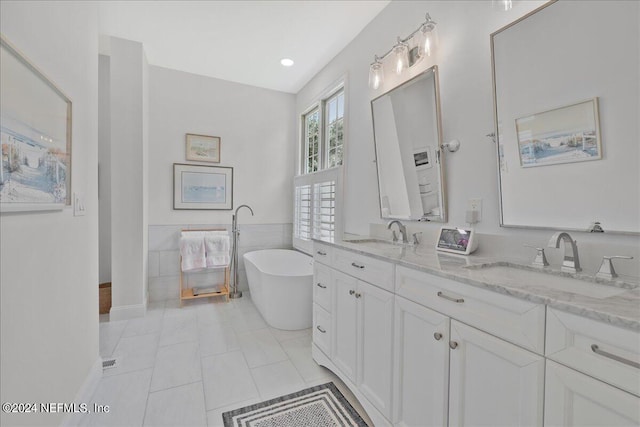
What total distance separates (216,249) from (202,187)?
85 centimetres

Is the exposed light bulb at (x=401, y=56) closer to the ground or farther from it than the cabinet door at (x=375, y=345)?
farther from it

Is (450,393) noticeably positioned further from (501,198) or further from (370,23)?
(370,23)

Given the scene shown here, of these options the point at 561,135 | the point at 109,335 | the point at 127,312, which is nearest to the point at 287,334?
the point at 109,335

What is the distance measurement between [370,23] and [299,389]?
298 centimetres

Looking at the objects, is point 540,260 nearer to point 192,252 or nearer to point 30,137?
point 30,137

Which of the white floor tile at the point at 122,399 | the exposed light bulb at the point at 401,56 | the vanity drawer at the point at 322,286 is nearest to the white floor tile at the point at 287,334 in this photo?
the vanity drawer at the point at 322,286

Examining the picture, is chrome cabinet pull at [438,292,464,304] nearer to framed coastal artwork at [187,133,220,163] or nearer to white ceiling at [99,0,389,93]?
white ceiling at [99,0,389,93]

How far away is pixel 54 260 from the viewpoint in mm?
1288

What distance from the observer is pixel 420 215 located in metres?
1.95

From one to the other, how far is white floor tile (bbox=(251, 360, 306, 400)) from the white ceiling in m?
2.88

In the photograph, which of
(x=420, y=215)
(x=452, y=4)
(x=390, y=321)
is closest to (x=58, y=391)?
(x=390, y=321)

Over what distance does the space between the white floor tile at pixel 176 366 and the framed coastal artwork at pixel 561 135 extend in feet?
7.99

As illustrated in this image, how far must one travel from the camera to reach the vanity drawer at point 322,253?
1.99 meters

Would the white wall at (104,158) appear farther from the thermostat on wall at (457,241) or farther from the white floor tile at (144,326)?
the thermostat on wall at (457,241)
